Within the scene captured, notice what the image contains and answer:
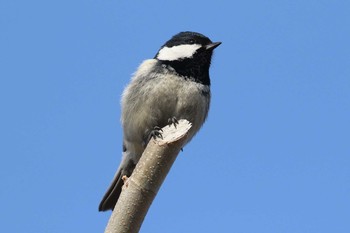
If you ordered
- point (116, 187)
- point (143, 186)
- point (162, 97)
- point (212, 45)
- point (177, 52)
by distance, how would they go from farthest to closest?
point (212, 45), point (177, 52), point (116, 187), point (162, 97), point (143, 186)

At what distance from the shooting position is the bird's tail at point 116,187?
17.2 feet

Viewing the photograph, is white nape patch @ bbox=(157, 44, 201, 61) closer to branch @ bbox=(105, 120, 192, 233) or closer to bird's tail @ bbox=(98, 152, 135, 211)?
bird's tail @ bbox=(98, 152, 135, 211)

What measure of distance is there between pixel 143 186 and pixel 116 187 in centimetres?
298

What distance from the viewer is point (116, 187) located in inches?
215

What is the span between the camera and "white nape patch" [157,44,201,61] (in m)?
5.46

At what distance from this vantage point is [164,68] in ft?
17.2

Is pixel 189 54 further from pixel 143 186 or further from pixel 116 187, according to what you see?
pixel 143 186

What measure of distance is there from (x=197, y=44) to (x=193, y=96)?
92 centimetres

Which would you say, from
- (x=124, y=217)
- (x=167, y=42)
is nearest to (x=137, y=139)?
(x=167, y=42)

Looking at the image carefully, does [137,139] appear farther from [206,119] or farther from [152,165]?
[152,165]

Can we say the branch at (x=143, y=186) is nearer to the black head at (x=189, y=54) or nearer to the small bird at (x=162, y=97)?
the small bird at (x=162, y=97)

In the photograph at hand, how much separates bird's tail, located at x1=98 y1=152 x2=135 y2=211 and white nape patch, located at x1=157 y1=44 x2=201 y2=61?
115 centimetres

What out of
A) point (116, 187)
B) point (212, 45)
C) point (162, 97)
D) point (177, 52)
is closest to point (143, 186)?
point (162, 97)

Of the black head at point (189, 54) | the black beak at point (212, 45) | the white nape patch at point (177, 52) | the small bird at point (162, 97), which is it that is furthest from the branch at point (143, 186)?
the black beak at point (212, 45)
